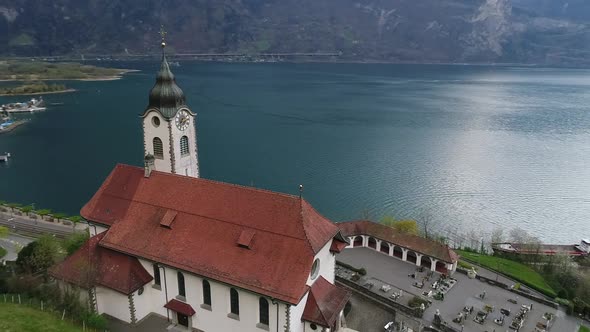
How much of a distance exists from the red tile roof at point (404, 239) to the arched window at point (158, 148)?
20.5m

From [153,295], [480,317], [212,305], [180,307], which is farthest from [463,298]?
[153,295]

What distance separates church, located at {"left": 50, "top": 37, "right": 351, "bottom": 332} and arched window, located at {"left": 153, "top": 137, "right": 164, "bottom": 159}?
3751mm

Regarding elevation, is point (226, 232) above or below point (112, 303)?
above

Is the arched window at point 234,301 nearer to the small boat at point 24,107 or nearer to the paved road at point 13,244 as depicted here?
the paved road at point 13,244

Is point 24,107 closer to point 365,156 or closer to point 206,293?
point 365,156

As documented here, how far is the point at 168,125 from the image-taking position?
38531mm

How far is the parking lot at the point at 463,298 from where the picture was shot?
37.7m

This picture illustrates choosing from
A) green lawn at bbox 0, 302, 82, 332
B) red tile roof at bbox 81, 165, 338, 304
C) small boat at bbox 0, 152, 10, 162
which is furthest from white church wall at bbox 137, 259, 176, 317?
small boat at bbox 0, 152, 10, 162

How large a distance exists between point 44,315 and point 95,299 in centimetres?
352

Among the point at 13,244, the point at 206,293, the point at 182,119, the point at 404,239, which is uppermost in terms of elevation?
the point at 182,119

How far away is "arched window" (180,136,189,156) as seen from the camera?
40500 millimetres

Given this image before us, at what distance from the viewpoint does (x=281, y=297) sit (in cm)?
2738

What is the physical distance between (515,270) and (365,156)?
51.4m

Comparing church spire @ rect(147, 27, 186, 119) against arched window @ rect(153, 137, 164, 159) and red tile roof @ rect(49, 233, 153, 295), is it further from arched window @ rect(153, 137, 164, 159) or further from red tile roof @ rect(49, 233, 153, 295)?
red tile roof @ rect(49, 233, 153, 295)
